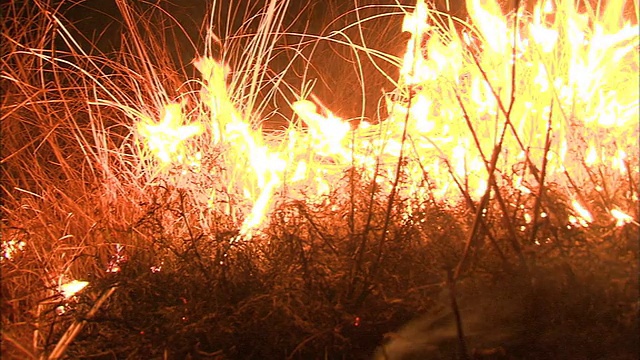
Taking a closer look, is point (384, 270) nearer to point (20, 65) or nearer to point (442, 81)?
point (442, 81)

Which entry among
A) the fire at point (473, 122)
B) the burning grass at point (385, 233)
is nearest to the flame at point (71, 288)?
the burning grass at point (385, 233)

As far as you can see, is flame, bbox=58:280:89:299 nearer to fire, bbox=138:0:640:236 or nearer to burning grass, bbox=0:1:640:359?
burning grass, bbox=0:1:640:359

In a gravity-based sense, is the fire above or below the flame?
above

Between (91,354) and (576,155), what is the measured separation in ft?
10.6

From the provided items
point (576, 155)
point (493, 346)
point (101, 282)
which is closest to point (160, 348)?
point (101, 282)

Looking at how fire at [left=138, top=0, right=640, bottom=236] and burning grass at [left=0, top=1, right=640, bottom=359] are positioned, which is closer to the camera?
burning grass at [left=0, top=1, right=640, bottom=359]

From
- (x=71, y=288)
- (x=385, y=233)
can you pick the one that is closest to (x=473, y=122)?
(x=385, y=233)

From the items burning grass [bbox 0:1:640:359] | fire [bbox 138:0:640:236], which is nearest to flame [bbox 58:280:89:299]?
burning grass [bbox 0:1:640:359]

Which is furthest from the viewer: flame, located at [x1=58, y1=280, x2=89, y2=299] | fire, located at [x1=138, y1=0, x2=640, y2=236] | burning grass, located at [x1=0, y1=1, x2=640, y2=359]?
fire, located at [x1=138, y1=0, x2=640, y2=236]

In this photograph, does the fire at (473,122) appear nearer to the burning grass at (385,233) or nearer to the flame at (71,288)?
the burning grass at (385,233)

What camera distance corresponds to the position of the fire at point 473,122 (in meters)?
4.09

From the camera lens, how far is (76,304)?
3.55 metres

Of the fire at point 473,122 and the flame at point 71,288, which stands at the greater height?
the fire at point 473,122

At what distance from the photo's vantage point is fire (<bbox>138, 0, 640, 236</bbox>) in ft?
13.4
